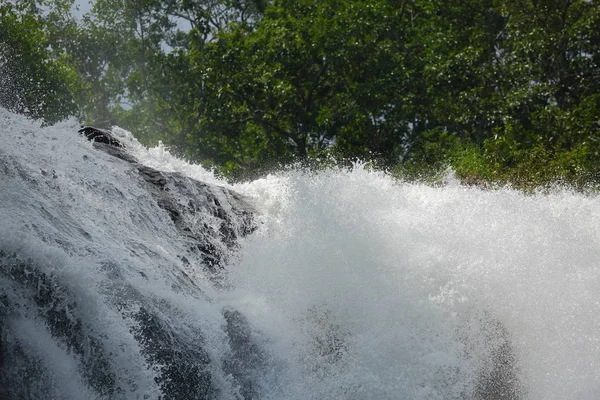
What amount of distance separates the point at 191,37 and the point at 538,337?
66.3ft

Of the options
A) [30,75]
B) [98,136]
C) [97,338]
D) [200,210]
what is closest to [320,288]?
[200,210]

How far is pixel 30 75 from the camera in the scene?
2455 centimetres

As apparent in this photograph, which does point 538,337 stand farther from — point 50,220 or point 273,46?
point 273,46

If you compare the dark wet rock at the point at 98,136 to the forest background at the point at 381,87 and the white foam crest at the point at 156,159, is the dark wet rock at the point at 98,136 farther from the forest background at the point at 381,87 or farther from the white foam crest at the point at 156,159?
the forest background at the point at 381,87

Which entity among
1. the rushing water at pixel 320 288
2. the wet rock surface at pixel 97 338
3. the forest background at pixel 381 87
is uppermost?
the forest background at pixel 381 87

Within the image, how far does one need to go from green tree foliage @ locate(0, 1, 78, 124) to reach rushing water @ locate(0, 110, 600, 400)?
1450 centimetres

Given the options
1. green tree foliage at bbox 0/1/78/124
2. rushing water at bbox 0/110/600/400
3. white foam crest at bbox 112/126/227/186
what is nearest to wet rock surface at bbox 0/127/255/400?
rushing water at bbox 0/110/600/400

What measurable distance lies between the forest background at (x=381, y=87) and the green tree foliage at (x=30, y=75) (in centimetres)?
5

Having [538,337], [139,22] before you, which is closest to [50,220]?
[538,337]

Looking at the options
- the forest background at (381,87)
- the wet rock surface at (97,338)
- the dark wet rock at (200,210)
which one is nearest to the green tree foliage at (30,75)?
the forest background at (381,87)

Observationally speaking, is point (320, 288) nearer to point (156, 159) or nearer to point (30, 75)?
point (156, 159)

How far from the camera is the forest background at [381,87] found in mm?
19094

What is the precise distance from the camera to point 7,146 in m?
7.52

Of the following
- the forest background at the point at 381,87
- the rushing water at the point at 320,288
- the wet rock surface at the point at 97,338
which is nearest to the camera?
the wet rock surface at the point at 97,338
